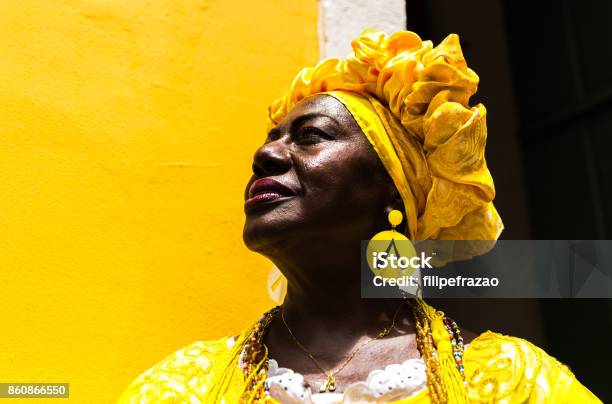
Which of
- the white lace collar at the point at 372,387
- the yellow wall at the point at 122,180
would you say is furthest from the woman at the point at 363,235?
the yellow wall at the point at 122,180

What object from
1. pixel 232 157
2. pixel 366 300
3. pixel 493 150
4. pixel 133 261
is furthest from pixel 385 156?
pixel 493 150

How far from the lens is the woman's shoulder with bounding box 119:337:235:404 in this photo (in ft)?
6.42

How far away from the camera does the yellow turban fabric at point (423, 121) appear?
210 centimetres

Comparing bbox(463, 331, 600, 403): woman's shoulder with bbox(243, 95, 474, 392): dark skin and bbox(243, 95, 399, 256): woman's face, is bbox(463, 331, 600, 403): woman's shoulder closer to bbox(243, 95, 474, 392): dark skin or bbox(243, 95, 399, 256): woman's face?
bbox(243, 95, 474, 392): dark skin

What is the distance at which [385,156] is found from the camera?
216 cm

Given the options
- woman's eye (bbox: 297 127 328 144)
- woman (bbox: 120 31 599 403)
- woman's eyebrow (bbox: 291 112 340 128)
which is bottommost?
woman (bbox: 120 31 599 403)

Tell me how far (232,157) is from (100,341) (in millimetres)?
876

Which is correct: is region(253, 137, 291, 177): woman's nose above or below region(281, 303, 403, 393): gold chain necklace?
above

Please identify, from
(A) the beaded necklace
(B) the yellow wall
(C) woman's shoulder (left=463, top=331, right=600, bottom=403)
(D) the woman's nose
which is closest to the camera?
(C) woman's shoulder (left=463, top=331, right=600, bottom=403)

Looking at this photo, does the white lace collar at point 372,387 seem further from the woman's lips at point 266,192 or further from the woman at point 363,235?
the woman's lips at point 266,192

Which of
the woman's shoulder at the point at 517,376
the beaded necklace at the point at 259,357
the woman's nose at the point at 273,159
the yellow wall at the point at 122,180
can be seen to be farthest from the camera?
the yellow wall at the point at 122,180

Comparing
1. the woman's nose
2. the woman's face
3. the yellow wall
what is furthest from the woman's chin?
the yellow wall

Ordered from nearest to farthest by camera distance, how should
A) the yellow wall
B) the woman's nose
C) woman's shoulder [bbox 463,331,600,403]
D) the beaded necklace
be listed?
woman's shoulder [bbox 463,331,600,403]
the beaded necklace
the woman's nose
the yellow wall

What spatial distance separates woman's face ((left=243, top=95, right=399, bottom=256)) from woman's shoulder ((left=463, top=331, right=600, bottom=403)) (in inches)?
20.7
